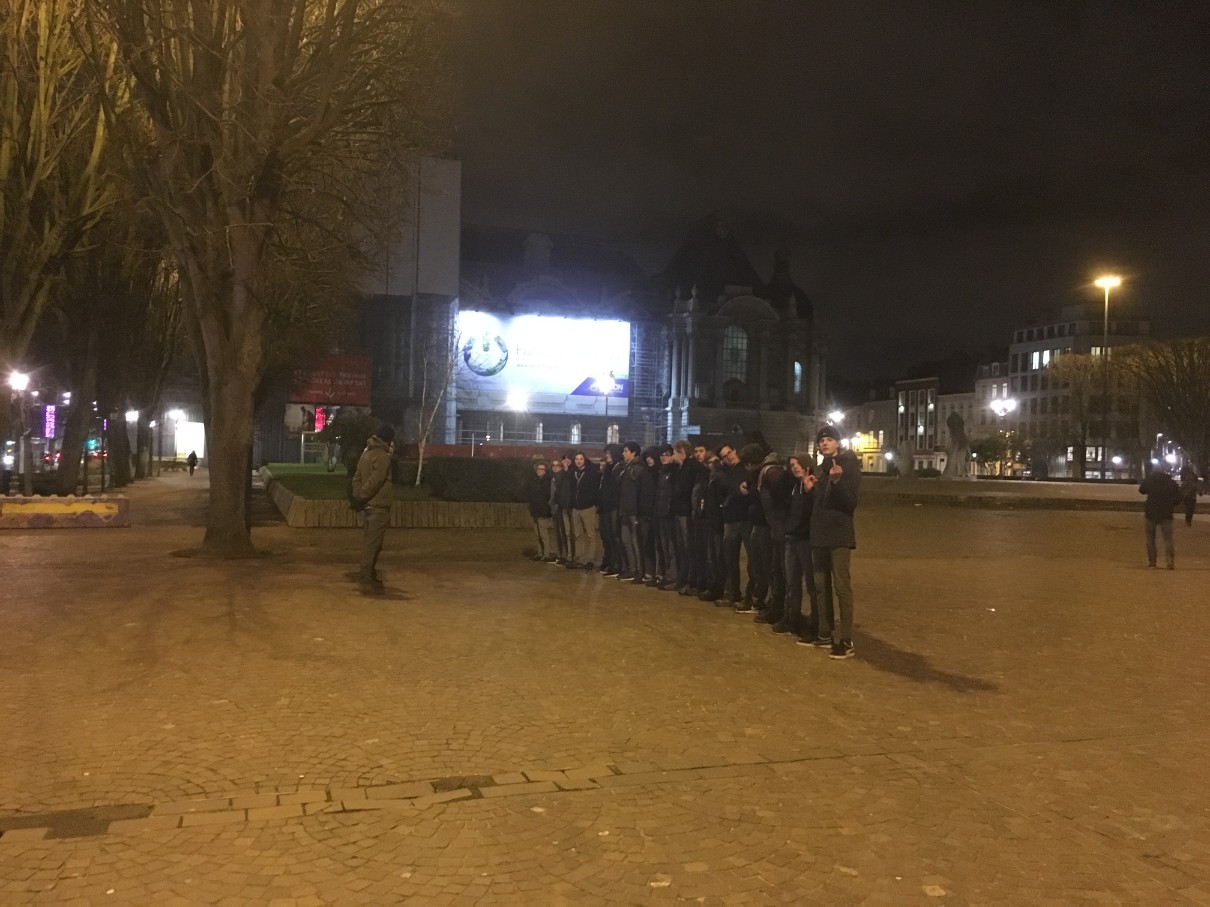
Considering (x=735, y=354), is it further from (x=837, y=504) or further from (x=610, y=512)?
(x=837, y=504)

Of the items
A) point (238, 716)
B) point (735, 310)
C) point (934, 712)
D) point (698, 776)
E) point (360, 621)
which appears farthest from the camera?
point (735, 310)

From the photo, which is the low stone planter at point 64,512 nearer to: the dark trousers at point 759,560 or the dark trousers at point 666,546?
the dark trousers at point 666,546

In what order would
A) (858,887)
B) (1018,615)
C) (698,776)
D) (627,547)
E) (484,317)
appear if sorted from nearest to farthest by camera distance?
(858,887) → (698,776) → (1018,615) → (627,547) → (484,317)

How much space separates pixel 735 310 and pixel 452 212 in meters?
32.5

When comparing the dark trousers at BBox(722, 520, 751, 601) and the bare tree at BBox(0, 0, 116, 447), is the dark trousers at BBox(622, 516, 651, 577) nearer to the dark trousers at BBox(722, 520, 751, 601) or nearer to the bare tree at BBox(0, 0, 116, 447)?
the dark trousers at BBox(722, 520, 751, 601)

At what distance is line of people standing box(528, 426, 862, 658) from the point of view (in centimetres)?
908

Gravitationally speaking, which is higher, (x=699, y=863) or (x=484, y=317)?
(x=484, y=317)

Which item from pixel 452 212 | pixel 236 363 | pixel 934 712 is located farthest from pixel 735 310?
pixel 934 712

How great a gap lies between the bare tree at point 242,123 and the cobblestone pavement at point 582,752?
4.62 m

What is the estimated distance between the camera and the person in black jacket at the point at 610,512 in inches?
562

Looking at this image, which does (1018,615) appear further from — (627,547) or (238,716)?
(238,716)

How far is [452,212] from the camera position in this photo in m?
58.3

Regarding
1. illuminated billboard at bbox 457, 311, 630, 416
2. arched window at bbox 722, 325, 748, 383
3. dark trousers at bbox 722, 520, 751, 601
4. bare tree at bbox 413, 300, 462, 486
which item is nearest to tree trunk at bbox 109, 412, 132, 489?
bare tree at bbox 413, 300, 462, 486

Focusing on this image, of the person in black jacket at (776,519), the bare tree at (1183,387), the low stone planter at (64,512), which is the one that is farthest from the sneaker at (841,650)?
the bare tree at (1183,387)
